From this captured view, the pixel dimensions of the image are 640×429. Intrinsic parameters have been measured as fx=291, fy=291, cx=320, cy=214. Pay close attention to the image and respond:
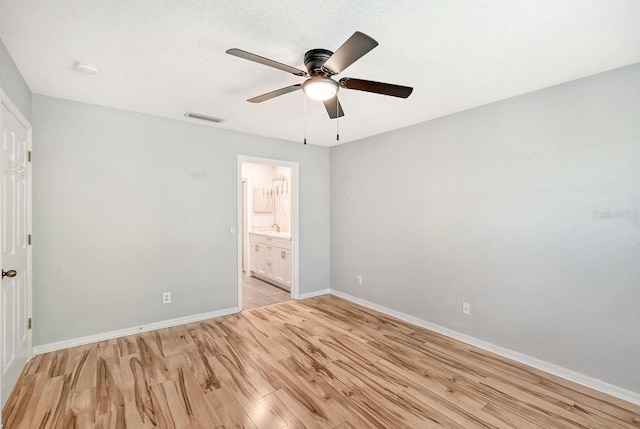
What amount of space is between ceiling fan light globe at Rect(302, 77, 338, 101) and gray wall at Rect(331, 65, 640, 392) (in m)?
1.91

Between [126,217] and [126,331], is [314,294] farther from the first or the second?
[126,217]

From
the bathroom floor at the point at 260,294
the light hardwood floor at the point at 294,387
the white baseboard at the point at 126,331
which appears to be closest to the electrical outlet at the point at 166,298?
the white baseboard at the point at 126,331

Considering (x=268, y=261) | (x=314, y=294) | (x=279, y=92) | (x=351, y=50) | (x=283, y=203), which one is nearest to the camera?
(x=351, y=50)

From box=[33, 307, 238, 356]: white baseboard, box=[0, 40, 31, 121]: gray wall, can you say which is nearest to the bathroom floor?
box=[33, 307, 238, 356]: white baseboard

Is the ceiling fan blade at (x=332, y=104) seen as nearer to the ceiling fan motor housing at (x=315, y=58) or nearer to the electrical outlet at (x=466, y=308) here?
the ceiling fan motor housing at (x=315, y=58)

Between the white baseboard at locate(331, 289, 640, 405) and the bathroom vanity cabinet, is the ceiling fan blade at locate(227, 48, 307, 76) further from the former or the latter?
the bathroom vanity cabinet

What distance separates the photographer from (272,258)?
5.33m

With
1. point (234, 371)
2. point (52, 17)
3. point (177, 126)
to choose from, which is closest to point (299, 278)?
point (234, 371)

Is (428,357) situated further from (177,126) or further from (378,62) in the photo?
(177,126)

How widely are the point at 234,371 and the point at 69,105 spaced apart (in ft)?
9.95

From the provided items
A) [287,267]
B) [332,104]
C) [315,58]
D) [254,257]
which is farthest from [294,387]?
[254,257]

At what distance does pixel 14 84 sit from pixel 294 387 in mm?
3142

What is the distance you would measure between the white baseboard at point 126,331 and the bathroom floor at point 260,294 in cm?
47

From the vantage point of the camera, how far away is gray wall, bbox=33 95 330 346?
9.27ft
